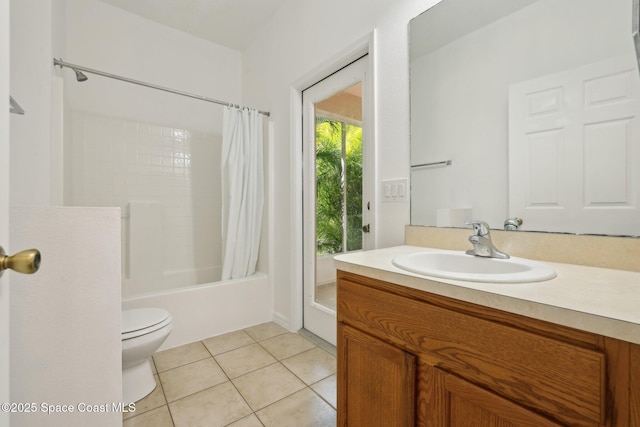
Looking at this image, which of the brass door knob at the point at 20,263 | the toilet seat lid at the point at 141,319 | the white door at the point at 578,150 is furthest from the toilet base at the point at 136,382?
the white door at the point at 578,150

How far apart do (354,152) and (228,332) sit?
1.69m

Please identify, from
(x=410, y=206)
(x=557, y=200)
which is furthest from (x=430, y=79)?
(x=557, y=200)

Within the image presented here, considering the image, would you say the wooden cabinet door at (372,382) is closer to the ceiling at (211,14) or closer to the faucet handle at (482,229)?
the faucet handle at (482,229)

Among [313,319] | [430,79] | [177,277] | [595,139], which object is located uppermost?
[430,79]

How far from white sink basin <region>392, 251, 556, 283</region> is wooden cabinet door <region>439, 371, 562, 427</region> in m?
0.26

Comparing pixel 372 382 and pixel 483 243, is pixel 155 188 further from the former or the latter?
pixel 483 243

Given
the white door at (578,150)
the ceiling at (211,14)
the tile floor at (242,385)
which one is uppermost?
the ceiling at (211,14)

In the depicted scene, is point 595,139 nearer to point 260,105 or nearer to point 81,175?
point 260,105

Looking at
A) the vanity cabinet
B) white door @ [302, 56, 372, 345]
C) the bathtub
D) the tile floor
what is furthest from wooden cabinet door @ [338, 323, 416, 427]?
the bathtub

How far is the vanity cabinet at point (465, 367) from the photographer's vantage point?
19.4 inches

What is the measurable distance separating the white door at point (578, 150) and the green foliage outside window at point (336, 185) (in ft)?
2.96

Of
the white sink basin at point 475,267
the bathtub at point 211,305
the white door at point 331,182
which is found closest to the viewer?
the white sink basin at point 475,267

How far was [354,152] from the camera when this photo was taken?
1.83 metres

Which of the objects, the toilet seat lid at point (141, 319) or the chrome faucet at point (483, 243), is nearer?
the chrome faucet at point (483, 243)
